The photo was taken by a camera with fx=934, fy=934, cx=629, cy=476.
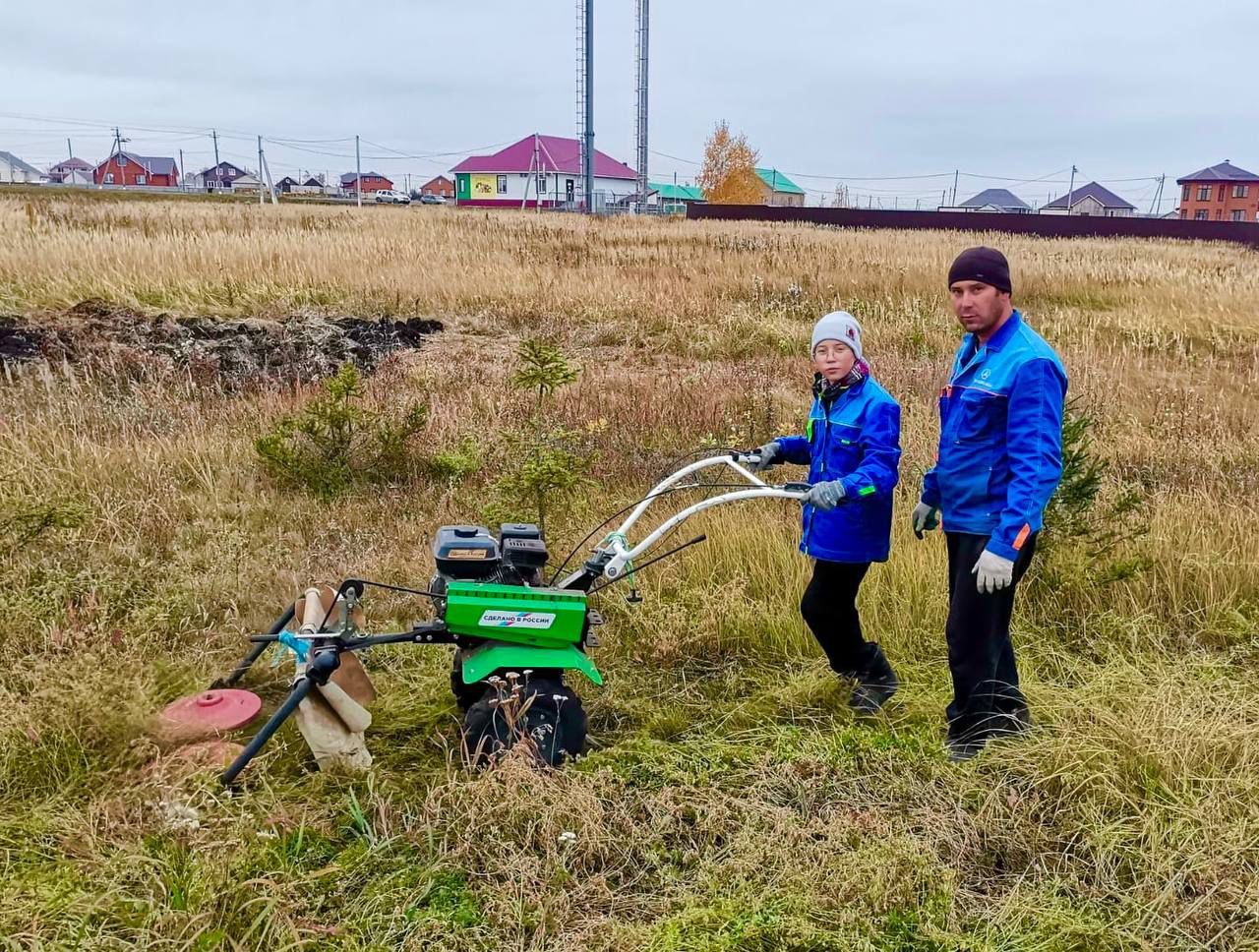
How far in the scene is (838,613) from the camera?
368 centimetres

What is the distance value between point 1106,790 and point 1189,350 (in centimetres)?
944

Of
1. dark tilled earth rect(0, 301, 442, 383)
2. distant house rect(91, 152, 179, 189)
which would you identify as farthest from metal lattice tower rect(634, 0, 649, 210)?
distant house rect(91, 152, 179, 189)

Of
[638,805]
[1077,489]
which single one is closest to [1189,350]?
[1077,489]

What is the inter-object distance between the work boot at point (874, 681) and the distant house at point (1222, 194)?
245 ft

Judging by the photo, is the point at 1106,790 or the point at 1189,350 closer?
the point at 1106,790

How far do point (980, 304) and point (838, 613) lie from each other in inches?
51.4

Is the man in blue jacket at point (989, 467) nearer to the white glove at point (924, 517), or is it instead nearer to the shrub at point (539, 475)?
the white glove at point (924, 517)

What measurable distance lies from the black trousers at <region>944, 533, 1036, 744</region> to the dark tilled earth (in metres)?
6.33

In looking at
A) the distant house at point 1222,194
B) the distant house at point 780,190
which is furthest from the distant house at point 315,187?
the distant house at point 1222,194

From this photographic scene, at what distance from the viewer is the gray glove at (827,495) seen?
320 centimetres

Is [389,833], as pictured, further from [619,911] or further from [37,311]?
[37,311]

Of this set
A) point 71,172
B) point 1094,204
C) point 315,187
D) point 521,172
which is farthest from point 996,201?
point 71,172

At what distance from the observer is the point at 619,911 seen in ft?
8.81

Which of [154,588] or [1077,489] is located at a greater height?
[1077,489]
